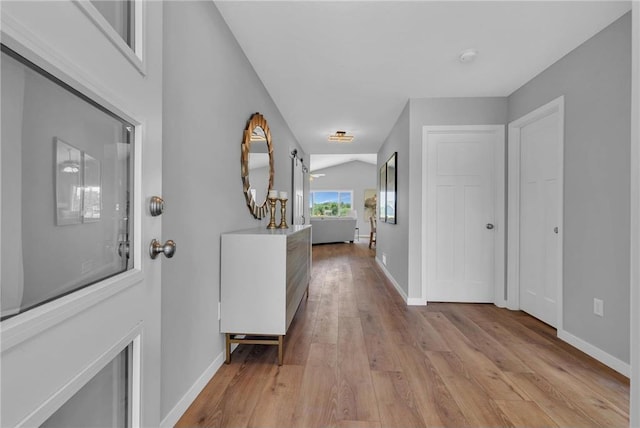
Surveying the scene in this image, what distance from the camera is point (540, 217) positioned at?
278 centimetres

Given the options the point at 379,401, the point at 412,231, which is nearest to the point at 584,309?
the point at 412,231

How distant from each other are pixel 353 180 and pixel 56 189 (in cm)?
1201

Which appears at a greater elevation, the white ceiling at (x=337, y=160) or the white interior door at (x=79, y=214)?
the white ceiling at (x=337, y=160)

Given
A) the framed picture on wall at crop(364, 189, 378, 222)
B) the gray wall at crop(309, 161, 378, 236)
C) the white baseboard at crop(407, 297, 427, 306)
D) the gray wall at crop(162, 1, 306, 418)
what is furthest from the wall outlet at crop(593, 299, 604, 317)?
the gray wall at crop(309, 161, 378, 236)

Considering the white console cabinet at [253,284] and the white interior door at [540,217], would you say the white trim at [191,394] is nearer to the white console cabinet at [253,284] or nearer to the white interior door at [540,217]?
the white console cabinet at [253,284]

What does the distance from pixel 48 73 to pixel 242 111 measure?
74.2 inches

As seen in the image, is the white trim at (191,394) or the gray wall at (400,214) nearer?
the white trim at (191,394)

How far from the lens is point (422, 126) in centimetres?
328

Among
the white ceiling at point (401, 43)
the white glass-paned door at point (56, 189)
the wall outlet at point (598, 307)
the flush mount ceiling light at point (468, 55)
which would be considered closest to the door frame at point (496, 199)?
the white ceiling at point (401, 43)

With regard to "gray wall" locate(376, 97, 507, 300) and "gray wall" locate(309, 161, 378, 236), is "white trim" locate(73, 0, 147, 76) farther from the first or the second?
"gray wall" locate(309, 161, 378, 236)

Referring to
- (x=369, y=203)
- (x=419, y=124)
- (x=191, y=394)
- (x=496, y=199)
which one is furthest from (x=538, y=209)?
(x=369, y=203)

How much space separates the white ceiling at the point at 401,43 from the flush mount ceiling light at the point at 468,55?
1.7 inches

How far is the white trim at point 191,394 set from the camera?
1.30 m

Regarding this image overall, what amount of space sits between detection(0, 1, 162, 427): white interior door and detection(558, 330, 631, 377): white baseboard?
2.58m
